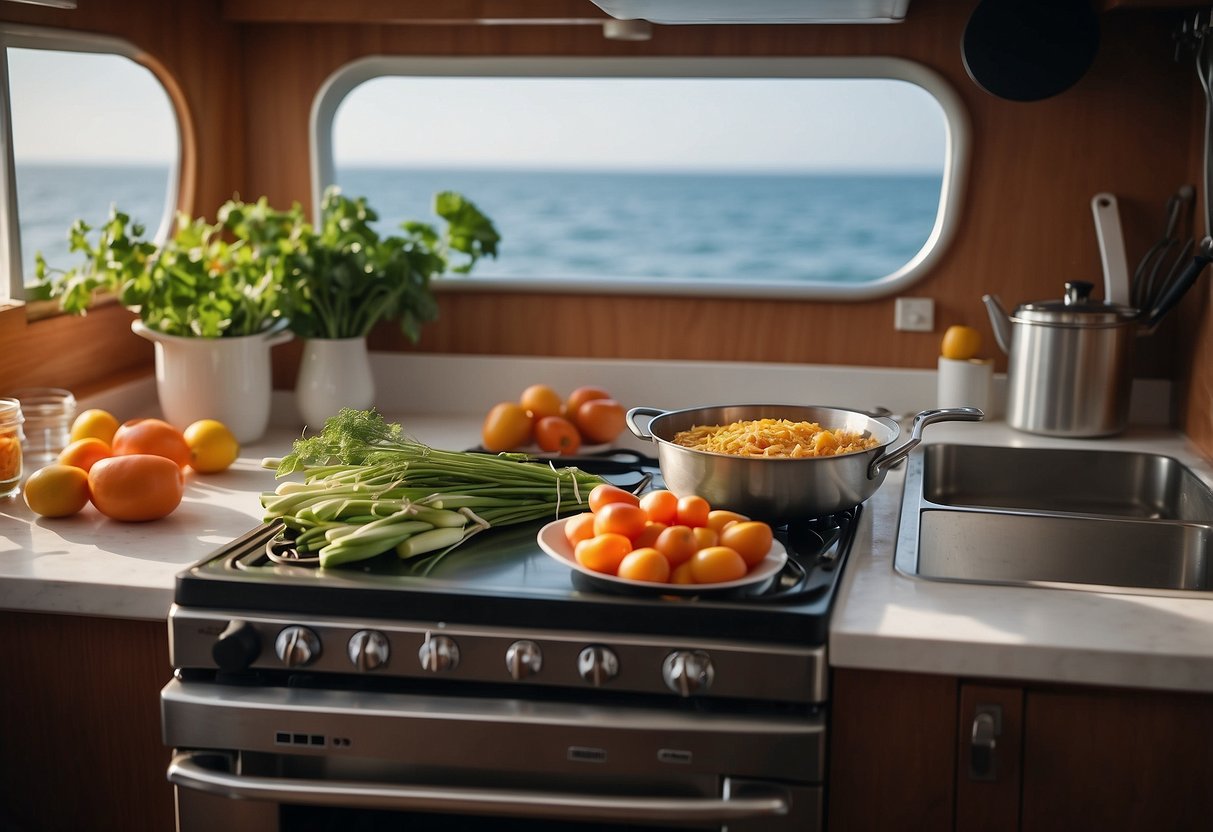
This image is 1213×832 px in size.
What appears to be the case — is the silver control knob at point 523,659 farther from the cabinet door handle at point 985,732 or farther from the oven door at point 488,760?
the cabinet door handle at point 985,732

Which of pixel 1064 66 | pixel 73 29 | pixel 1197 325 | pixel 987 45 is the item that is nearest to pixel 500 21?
pixel 73 29

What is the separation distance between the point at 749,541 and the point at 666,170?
66.5 ft

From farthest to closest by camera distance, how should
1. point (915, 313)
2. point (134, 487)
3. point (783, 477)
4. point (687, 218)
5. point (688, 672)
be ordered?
1. point (687, 218)
2. point (915, 313)
3. point (134, 487)
4. point (783, 477)
5. point (688, 672)

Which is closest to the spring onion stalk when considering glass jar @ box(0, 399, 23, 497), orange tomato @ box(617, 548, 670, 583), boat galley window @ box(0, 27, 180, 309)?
A: orange tomato @ box(617, 548, 670, 583)

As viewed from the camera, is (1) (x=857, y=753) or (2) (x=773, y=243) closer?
(1) (x=857, y=753)

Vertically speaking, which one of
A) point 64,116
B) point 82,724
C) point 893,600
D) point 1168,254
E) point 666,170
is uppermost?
point 666,170

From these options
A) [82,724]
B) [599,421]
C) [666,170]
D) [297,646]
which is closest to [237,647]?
[297,646]

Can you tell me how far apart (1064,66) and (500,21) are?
3.31 feet

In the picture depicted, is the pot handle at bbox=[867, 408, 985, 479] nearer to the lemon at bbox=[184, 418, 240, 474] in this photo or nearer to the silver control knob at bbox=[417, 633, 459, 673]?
the silver control knob at bbox=[417, 633, 459, 673]

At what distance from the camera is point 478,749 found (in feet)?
4.27

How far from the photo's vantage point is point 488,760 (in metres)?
1.30

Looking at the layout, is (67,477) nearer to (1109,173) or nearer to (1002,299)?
(1002,299)

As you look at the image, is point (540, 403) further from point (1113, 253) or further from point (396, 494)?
point (1113, 253)

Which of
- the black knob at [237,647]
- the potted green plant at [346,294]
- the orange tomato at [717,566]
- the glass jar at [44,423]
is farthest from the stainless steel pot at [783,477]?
the glass jar at [44,423]
